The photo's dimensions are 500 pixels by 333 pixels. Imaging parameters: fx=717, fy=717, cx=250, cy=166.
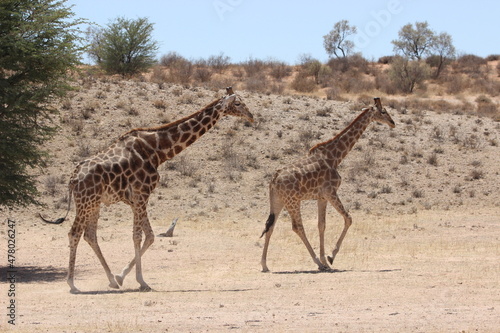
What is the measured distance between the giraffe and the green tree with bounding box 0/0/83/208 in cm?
328

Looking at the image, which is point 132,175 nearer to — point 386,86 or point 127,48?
point 127,48

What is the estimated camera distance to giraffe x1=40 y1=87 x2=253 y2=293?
12539 mm

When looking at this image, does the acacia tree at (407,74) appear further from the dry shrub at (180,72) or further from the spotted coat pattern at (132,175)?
the spotted coat pattern at (132,175)

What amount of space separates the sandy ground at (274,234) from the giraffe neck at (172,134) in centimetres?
248

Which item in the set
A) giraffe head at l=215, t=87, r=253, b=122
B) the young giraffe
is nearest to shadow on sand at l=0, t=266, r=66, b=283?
the young giraffe

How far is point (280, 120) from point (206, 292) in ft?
69.9

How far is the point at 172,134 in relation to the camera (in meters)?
13.7

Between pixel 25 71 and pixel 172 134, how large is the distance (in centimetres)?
459

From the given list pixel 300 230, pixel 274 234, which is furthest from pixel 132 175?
pixel 274 234

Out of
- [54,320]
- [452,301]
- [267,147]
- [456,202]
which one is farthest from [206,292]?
[267,147]

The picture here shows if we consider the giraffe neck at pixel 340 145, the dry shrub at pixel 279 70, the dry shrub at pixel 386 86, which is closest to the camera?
the giraffe neck at pixel 340 145

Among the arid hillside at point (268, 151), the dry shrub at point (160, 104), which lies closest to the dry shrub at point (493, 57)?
the arid hillside at point (268, 151)

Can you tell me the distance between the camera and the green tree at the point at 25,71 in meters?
15.5

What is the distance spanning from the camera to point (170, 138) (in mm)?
13609
